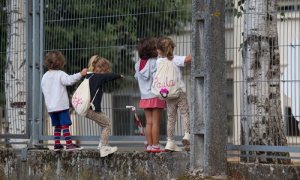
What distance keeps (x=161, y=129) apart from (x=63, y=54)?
2064mm

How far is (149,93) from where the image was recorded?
10406 mm

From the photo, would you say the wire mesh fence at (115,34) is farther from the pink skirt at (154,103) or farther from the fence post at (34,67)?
the pink skirt at (154,103)

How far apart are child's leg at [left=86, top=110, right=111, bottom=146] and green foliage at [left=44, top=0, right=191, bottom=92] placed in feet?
1.66

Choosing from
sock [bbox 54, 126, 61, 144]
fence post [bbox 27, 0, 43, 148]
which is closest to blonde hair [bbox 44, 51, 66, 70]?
fence post [bbox 27, 0, 43, 148]

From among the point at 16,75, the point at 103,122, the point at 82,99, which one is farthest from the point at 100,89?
the point at 16,75

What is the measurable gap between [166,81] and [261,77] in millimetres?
1203

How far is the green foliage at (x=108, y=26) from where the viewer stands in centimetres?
1055

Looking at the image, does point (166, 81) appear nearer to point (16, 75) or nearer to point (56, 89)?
point (56, 89)

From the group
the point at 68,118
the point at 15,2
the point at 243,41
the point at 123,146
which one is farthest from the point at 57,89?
the point at 243,41

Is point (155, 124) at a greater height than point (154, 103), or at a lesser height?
lesser

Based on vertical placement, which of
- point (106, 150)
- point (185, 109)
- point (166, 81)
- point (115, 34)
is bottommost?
point (106, 150)

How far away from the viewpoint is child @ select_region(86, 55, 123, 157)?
35.0 ft

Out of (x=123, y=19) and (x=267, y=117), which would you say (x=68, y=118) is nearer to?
(x=123, y=19)

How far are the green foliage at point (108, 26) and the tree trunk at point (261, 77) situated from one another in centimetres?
113
